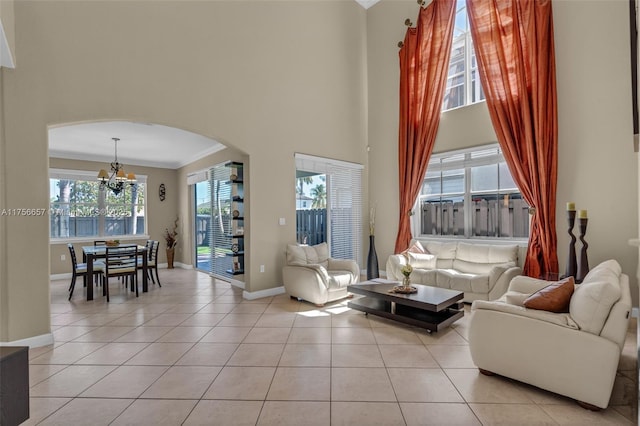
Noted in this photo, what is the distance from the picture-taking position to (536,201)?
14.8ft

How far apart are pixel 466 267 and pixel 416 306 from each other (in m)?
1.99

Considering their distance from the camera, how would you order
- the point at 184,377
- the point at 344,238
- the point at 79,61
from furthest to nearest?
the point at 344,238
the point at 79,61
the point at 184,377

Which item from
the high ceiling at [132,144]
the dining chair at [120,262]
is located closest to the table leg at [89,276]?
the dining chair at [120,262]

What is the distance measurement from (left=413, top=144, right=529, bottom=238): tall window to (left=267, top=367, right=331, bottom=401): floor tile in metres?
4.04

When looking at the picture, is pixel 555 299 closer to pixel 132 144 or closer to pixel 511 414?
pixel 511 414

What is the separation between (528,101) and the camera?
4574mm

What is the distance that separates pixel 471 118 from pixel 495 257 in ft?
7.97

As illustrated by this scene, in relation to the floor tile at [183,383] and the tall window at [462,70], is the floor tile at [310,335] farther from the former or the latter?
the tall window at [462,70]

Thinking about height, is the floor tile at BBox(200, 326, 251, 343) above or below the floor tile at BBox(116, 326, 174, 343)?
below

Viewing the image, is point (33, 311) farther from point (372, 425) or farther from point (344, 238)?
point (344, 238)

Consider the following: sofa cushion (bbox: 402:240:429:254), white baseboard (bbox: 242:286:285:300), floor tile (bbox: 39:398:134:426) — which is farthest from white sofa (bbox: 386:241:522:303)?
floor tile (bbox: 39:398:134:426)

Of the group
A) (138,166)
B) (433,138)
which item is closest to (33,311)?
(138,166)

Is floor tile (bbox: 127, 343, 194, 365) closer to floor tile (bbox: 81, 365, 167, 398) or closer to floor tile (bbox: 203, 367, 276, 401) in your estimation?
floor tile (bbox: 81, 365, 167, 398)

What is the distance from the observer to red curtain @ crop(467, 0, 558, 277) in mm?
4426
